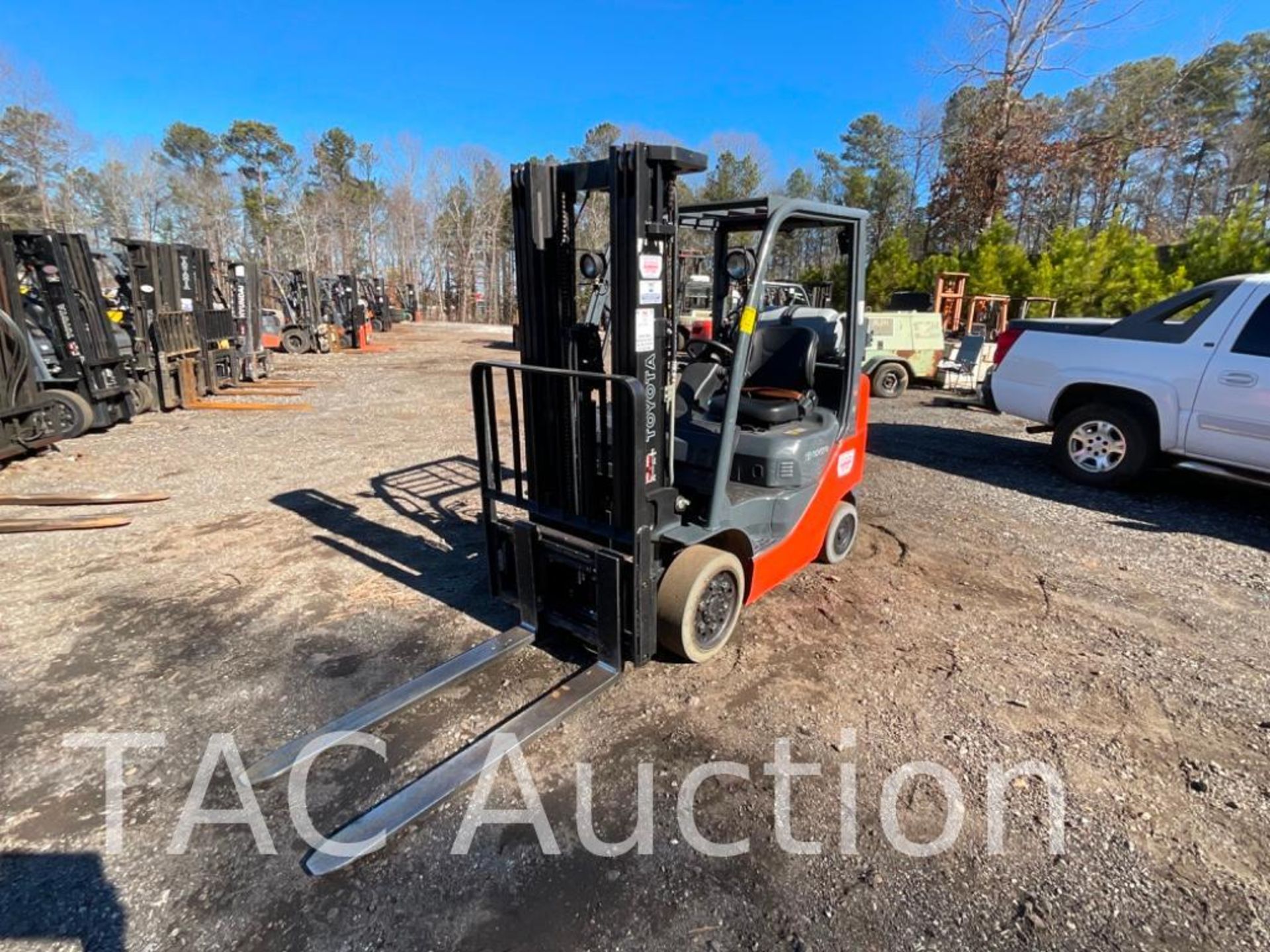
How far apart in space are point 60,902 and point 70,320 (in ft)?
30.4

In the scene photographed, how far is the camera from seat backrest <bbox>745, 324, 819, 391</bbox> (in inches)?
165

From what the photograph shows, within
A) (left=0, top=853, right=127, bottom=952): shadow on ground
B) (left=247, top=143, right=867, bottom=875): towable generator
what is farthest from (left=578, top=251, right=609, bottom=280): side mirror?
(left=0, top=853, right=127, bottom=952): shadow on ground

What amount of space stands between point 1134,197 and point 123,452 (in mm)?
48698

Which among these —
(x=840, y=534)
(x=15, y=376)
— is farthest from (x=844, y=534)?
(x=15, y=376)

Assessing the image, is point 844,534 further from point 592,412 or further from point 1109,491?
point 1109,491

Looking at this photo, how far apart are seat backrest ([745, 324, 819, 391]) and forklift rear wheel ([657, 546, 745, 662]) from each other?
1.31 metres

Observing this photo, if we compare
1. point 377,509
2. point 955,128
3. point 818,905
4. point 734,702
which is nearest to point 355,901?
point 818,905

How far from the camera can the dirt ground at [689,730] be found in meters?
2.17

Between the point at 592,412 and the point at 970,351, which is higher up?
the point at 592,412

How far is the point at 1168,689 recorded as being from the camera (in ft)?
11.2

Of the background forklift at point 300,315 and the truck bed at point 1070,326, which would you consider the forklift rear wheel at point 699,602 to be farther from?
the background forklift at point 300,315

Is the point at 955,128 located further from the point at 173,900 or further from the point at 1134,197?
the point at 173,900

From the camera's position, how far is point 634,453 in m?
3.07

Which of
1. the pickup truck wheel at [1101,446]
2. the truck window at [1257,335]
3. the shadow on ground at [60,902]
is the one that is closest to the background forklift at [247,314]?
the shadow on ground at [60,902]
